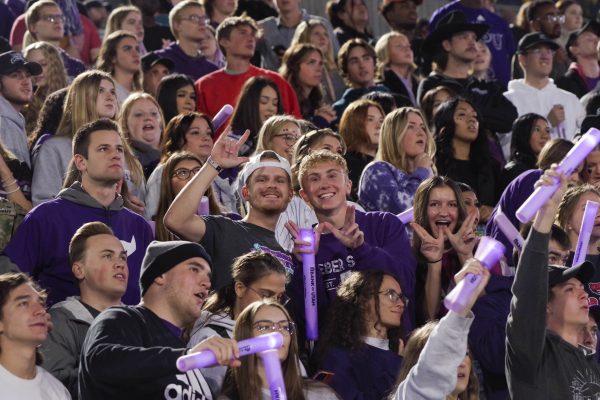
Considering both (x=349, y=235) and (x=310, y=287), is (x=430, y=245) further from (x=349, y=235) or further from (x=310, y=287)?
(x=310, y=287)

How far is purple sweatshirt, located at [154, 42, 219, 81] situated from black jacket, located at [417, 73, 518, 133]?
1896 mm

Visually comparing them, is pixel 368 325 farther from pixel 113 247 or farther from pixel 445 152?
pixel 445 152

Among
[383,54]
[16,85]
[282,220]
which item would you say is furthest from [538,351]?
[383,54]

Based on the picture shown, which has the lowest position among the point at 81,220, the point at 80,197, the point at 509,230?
the point at 509,230

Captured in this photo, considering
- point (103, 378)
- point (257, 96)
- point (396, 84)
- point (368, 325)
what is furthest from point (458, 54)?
point (103, 378)

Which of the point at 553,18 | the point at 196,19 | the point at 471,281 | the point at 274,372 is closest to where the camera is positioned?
the point at 274,372

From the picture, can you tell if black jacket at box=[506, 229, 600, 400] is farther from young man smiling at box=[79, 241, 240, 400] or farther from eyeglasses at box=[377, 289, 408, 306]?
young man smiling at box=[79, 241, 240, 400]

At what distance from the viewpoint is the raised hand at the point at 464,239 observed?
878cm

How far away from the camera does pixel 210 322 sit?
285 inches

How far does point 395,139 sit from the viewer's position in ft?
33.0

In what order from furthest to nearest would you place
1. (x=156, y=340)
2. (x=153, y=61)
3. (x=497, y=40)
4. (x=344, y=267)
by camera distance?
(x=497, y=40) < (x=153, y=61) < (x=344, y=267) < (x=156, y=340)

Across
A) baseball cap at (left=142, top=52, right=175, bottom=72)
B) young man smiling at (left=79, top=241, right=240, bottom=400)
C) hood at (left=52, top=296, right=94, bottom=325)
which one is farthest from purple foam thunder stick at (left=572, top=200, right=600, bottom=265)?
baseball cap at (left=142, top=52, right=175, bottom=72)

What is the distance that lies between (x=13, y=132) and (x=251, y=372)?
3.65 meters

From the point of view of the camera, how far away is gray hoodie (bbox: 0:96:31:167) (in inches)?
378
